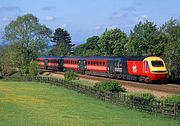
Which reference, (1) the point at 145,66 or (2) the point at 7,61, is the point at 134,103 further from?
(2) the point at 7,61

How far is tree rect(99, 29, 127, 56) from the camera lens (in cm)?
11865

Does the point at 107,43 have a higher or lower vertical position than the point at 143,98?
higher

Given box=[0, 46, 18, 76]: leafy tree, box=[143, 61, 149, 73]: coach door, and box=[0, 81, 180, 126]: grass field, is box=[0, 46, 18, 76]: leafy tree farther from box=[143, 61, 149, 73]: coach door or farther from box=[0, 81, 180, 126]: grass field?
box=[0, 81, 180, 126]: grass field

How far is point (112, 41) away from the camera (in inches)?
4850

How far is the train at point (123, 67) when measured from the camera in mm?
51031

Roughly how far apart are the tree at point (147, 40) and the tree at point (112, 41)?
32.7m

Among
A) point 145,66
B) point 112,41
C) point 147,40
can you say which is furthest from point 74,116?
point 112,41

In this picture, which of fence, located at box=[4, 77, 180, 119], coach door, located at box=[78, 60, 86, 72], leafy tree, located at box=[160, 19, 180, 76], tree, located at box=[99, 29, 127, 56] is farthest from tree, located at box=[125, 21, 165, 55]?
tree, located at box=[99, 29, 127, 56]

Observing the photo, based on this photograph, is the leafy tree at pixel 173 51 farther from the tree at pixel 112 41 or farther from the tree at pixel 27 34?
the tree at pixel 112 41

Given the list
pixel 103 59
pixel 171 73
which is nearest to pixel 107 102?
pixel 171 73

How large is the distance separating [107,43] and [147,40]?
51.8 meters

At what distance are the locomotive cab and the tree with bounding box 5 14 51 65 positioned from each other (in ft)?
168

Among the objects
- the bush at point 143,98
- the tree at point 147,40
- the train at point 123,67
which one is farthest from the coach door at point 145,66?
the bush at point 143,98

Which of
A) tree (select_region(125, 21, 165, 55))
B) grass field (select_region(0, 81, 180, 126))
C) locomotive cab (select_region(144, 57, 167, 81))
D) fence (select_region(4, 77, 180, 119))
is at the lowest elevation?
grass field (select_region(0, 81, 180, 126))
